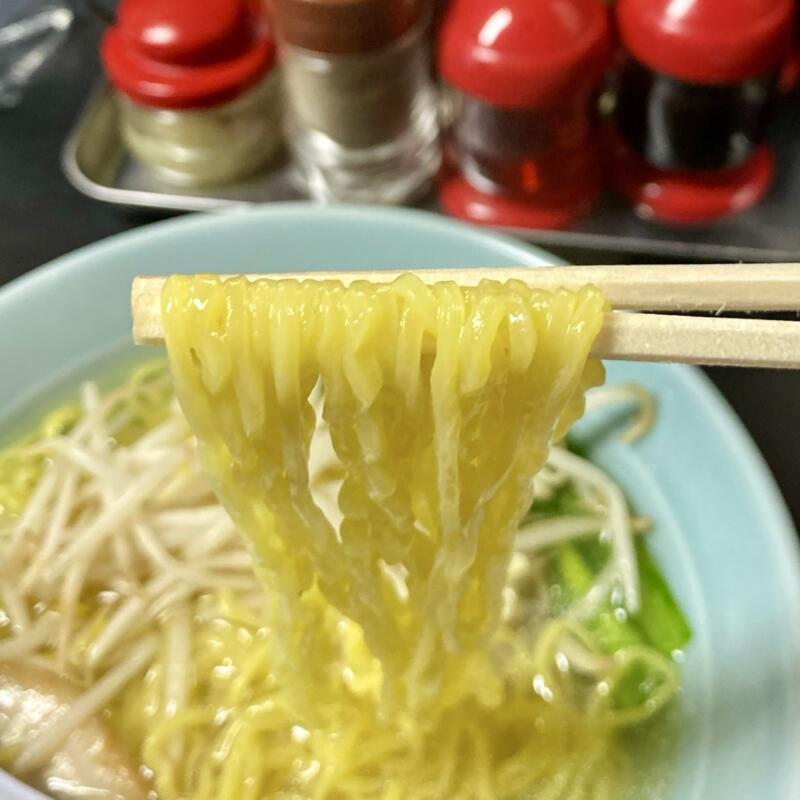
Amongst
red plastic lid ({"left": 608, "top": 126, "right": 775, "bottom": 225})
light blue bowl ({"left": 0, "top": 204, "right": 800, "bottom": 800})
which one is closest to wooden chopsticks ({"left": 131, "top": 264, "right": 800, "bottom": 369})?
light blue bowl ({"left": 0, "top": 204, "right": 800, "bottom": 800})

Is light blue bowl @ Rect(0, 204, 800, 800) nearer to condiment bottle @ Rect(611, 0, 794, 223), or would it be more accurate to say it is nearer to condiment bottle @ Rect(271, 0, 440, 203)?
condiment bottle @ Rect(271, 0, 440, 203)

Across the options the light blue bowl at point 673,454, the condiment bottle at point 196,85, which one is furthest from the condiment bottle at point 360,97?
the light blue bowl at point 673,454

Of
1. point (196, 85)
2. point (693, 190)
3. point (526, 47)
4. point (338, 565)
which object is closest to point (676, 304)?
point (338, 565)

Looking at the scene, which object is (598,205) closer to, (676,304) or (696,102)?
Result: (696,102)

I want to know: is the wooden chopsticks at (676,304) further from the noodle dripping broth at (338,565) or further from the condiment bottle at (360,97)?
the condiment bottle at (360,97)

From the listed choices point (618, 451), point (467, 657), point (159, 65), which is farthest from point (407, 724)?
point (159, 65)

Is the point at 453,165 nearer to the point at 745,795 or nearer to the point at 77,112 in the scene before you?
the point at 77,112
